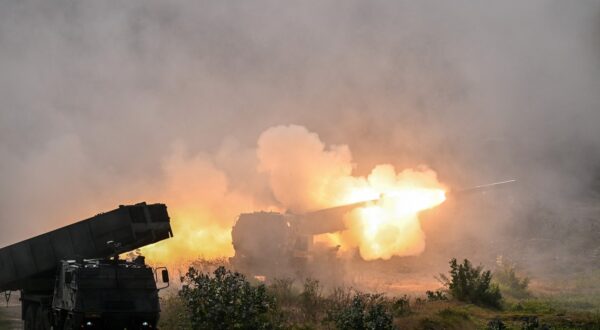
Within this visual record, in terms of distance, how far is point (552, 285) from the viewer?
3803 centimetres

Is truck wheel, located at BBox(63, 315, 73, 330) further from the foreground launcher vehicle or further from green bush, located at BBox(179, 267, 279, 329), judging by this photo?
green bush, located at BBox(179, 267, 279, 329)

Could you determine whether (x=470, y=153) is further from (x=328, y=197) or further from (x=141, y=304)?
(x=141, y=304)

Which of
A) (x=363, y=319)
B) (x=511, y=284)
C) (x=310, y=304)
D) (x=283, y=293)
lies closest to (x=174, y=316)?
(x=310, y=304)

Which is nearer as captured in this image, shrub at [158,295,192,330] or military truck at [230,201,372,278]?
shrub at [158,295,192,330]

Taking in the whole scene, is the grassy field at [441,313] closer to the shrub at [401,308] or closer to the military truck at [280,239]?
the shrub at [401,308]

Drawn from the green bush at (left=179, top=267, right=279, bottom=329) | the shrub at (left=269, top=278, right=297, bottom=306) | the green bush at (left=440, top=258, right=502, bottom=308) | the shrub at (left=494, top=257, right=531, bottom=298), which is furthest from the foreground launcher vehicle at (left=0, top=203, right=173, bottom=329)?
the shrub at (left=494, top=257, right=531, bottom=298)

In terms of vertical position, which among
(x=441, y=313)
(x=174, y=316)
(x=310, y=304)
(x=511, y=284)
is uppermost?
(x=174, y=316)

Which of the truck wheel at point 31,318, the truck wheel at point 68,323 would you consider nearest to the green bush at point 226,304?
the truck wheel at point 68,323

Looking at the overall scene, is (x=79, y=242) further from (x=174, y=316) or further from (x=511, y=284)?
(x=511, y=284)

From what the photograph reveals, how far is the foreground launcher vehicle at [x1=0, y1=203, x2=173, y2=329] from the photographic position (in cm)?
1856

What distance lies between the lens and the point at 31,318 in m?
23.0

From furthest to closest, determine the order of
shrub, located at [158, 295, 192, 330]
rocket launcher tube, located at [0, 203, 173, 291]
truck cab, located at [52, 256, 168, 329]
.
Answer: rocket launcher tube, located at [0, 203, 173, 291] → shrub, located at [158, 295, 192, 330] → truck cab, located at [52, 256, 168, 329]

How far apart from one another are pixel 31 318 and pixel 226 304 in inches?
319

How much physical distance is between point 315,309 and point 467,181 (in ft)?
114
